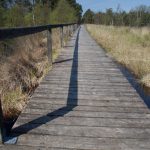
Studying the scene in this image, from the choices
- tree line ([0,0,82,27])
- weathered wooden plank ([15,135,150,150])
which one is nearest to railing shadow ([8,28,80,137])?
weathered wooden plank ([15,135,150,150])

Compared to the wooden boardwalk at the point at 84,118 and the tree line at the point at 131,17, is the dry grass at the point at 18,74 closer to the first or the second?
the wooden boardwalk at the point at 84,118

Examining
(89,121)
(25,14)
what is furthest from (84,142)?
(25,14)

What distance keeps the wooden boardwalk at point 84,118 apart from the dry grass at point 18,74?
34 cm

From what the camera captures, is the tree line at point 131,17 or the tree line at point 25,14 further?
the tree line at point 131,17

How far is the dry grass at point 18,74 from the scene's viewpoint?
4.32m

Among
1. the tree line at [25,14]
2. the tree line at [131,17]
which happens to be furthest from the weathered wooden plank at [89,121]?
the tree line at [131,17]

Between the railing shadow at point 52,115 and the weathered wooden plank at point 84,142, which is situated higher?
the railing shadow at point 52,115

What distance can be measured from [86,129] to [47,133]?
445mm

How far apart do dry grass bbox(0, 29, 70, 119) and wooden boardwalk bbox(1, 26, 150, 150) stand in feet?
1.12

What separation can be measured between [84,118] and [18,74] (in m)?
3.50

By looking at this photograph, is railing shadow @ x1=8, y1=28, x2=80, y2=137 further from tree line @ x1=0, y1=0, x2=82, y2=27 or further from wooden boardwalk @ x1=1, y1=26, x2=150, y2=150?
tree line @ x1=0, y1=0, x2=82, y2=27

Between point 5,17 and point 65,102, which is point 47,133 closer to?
point 65,102

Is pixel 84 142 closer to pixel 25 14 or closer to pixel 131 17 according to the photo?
pixel 25 14

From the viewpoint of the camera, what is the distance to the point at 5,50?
10.2m
